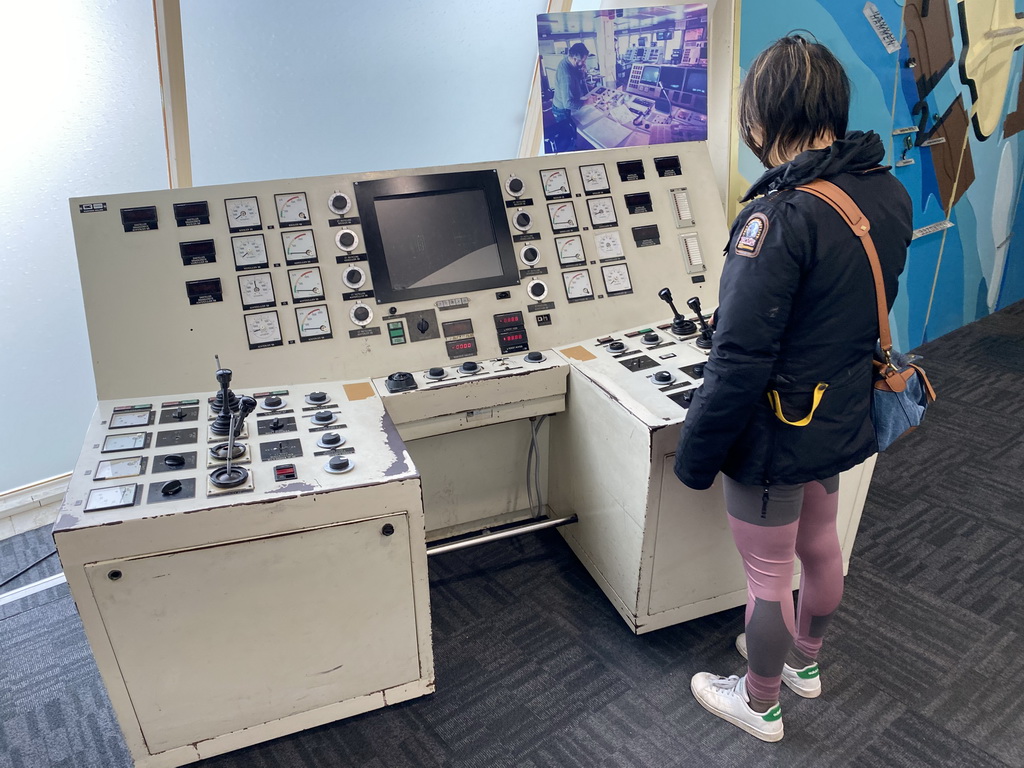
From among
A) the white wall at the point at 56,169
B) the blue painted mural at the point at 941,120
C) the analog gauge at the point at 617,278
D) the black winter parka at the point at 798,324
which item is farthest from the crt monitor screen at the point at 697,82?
the white wall at the point at 56,169

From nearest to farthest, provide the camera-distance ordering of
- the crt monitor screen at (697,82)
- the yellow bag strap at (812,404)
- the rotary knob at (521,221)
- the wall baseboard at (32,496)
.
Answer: the yellow bag strap at (812,404) → the rotary knob at (521,221) → the crt monitor screen at (697,82) → the wall baseboard at (32,496)

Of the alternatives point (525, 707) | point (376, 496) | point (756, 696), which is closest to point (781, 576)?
point (756, 696)

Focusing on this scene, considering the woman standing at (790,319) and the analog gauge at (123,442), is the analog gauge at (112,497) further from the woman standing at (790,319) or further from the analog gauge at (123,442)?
the woman standing at (790,319)

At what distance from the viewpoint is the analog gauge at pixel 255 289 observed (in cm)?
205

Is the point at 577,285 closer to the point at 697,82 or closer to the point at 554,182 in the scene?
the point at 554,182

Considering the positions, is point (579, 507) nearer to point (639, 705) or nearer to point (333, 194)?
point (639, 705)

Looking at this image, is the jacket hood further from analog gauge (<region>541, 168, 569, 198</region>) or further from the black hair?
analog gauge (<region>541, 168, 569, 198</region>)

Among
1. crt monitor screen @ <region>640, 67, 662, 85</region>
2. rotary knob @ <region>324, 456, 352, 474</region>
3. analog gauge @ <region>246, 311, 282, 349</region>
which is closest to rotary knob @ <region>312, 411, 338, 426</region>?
rotary knob @ <region>324, 456, 352, 474</region>

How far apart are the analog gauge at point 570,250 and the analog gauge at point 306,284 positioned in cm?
73

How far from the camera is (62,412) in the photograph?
9.60 ft

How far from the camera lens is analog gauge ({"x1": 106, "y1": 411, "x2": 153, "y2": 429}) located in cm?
181

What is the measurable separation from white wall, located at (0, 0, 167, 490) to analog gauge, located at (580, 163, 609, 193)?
4.90ft

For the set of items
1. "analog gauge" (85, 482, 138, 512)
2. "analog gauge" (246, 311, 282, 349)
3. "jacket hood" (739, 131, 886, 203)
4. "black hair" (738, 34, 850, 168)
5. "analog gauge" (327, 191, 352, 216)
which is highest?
"black hair" (738, 34, 850, 168)

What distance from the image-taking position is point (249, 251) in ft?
6.81
